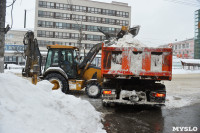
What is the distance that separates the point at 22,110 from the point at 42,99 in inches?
32.5

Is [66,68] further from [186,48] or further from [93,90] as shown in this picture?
[186,48]

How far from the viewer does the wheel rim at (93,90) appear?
315 inches

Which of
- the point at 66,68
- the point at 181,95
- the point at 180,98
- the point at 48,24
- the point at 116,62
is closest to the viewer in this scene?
the point at 116,62

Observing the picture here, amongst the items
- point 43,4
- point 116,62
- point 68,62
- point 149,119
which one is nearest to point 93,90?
point 68,62

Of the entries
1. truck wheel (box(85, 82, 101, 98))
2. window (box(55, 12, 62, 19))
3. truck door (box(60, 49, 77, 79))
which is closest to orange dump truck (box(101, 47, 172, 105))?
truck wheel (box(85, 82, 101, 98))

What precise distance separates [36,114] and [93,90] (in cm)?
468

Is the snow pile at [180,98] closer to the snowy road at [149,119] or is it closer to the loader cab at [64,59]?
the snowy road at [149,119]

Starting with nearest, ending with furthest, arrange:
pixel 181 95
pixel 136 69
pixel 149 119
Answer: pixel 149 119 < pixel 136 69 < pixel 181 95

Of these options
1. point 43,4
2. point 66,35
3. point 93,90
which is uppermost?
point 43,4

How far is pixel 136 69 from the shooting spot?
5711 millimetres

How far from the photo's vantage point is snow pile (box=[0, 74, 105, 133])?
302 cm

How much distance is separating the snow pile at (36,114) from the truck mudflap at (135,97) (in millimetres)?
1260

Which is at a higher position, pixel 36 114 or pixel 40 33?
pixel 40 33

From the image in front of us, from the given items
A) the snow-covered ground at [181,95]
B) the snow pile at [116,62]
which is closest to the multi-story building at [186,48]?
the snow-covered ground at [181,95]
